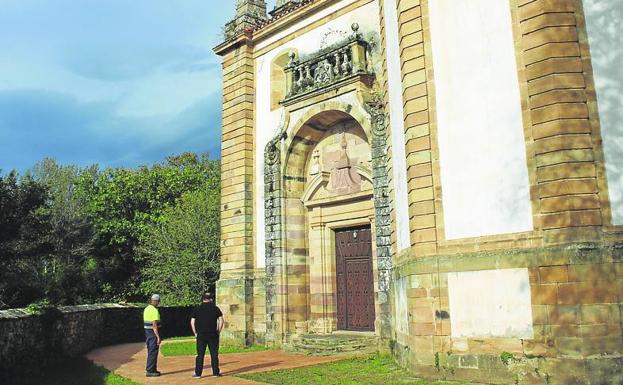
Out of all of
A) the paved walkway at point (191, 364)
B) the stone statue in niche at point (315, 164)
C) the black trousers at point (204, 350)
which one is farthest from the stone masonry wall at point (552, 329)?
the stone statue in niche at point (315, 164)

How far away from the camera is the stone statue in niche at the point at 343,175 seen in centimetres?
1466

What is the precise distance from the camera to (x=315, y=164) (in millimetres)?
15719

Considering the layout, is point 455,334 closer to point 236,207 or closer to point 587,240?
point 587,240

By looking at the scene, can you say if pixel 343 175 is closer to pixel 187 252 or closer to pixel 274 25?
pixel 274 25

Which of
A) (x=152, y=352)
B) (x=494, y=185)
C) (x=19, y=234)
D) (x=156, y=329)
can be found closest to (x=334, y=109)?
(x=494, y=185)

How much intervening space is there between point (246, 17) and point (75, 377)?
1154cm

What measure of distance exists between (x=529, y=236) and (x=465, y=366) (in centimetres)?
224

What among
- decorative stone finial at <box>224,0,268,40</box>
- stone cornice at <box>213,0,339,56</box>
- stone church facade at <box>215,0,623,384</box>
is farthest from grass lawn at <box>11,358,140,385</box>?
decorative stone finial at <box>224,0,268,40</box>

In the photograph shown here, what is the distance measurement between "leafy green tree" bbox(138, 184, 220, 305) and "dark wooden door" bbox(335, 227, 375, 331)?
13668 millimetres

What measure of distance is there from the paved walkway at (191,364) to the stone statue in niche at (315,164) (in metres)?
4.91

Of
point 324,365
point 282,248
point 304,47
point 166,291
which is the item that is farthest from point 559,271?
point 166,291

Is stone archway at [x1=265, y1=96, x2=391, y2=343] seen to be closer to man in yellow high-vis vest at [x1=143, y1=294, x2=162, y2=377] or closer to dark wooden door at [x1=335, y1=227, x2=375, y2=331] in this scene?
dark wooden door at [x1=335, y1=227, x2=375, y2=331]

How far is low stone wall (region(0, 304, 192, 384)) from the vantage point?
9.37m

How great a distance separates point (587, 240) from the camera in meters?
8.00
